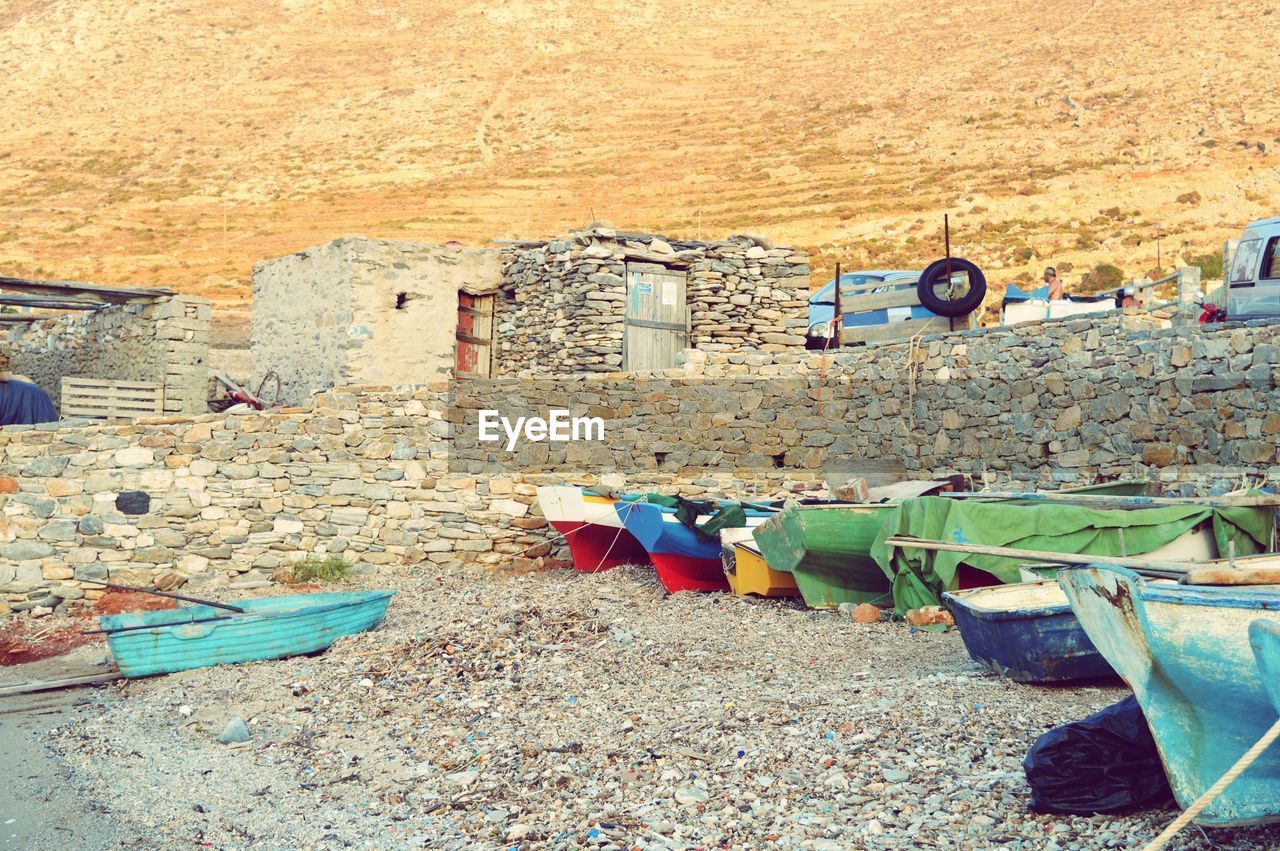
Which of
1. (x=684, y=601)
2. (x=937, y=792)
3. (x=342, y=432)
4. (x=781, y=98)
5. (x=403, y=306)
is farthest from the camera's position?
(x=781, y=98)

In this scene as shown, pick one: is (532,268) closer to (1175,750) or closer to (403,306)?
(403,306)

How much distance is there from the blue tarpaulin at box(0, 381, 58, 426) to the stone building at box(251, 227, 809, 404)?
386 centimetres

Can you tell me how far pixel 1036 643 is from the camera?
7742 millimetres

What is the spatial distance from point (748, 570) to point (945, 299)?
6.33 m

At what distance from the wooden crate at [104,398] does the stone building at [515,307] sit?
2021 millimetres

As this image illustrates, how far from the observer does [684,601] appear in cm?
1284

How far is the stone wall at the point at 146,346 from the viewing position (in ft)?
57.6

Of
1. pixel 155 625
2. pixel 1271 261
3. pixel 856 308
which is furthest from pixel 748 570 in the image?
pixel 856 308

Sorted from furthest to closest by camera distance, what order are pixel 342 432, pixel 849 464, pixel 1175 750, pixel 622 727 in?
1. pixel 849 464
2. pixel 342 432
3. pixel 622 727
4. pixel 1175 750

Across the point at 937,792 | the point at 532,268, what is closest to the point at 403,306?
the point at 532,268

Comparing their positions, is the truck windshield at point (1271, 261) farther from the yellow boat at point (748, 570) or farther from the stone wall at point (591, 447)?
the yellow boat at point (748, 570)

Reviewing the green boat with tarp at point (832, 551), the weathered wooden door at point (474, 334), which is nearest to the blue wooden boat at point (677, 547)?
the green boat with tarp at point (832, 551)

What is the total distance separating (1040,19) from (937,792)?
2356 inches

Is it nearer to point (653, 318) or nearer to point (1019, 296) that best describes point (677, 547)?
point (653, 318)
